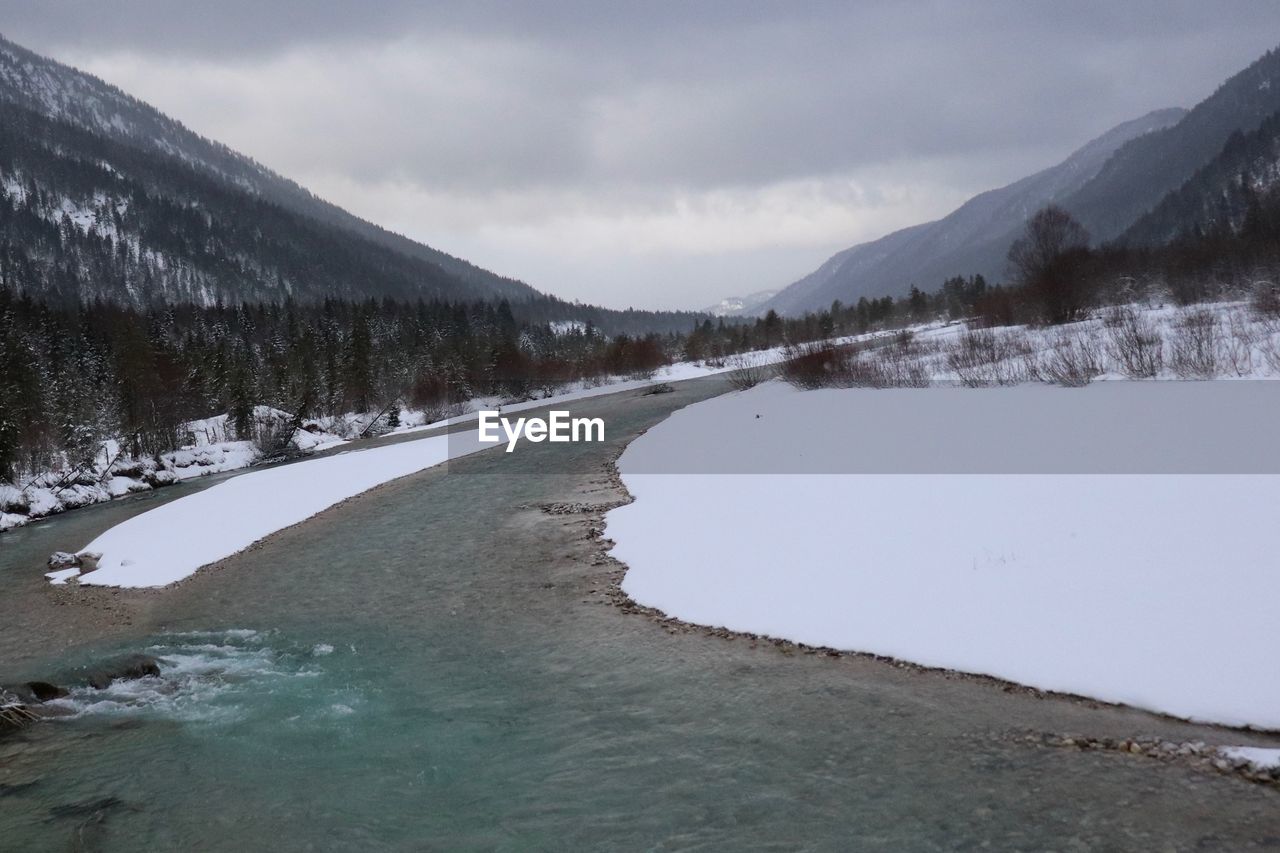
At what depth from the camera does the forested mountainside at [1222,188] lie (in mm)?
137375

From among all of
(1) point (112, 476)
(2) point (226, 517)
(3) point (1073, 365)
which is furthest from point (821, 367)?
(1) point (112, 476)

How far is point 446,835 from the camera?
23.2ft

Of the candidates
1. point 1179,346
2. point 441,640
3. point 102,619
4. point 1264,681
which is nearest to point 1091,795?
point 1264,681

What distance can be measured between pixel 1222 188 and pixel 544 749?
18748 centimetres

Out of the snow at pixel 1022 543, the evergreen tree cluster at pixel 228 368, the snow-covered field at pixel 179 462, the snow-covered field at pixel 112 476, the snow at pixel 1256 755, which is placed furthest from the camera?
the evergreen tree cluster at pixel 228 368

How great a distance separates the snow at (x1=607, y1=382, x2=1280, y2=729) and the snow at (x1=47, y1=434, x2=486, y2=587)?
448 inches

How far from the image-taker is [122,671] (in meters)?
12.0

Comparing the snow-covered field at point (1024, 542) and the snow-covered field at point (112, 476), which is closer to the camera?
the snow-covered field at point (1024, 542)

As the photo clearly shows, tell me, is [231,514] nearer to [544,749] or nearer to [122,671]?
[122,671]

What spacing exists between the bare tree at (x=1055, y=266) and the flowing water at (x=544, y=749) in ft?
153

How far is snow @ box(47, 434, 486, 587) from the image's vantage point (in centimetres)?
1945

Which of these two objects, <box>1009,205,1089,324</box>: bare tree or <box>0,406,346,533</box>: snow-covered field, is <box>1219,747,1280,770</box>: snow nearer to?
<box>0,406,346,533</box>: snow-covered field

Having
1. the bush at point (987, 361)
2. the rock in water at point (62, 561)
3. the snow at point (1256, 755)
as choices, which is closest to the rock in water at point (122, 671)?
the rock in water at point (62, 561)

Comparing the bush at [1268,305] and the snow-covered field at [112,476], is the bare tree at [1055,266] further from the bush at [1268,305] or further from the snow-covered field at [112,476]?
the snow-covered field at [112,476]
